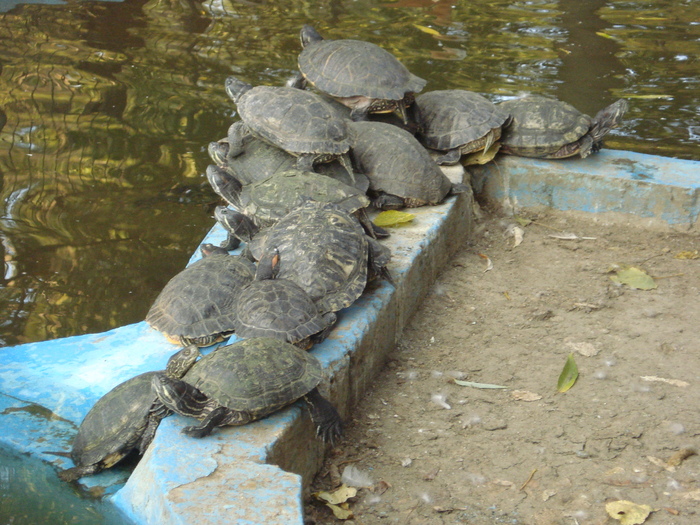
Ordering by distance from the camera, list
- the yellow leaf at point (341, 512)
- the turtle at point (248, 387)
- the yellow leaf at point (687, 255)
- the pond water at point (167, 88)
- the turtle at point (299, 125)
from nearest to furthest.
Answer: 1. the turtle at point (248, 387)
2. the yellow leaf at point (341, 512)
3. the turtle at point (299, 125)
4. the yellow leaf at point (687, 255)
5. the pond water at point (167, 88)

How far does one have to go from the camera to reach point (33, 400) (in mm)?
3637

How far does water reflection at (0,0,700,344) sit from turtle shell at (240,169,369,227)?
1344 millimetres

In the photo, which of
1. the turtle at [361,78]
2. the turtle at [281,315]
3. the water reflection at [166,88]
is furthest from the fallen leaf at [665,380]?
the water reflection at [166,88]

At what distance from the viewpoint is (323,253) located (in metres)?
3.52

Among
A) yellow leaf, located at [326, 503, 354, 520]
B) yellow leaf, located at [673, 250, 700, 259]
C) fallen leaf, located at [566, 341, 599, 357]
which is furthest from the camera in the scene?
yellow leaf, located at [673, 250, 700, 259]

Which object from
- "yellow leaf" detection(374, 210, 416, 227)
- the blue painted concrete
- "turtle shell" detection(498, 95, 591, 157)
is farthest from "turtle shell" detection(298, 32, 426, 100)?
"yellow leaf" detection(374, 210, 416, 227)

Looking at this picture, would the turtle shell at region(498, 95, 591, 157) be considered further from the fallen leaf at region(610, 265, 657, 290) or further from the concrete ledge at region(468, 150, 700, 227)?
the fallen leaf at region(610, 265, 657, 290)

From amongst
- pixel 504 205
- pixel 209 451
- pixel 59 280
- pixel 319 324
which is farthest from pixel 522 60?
pixel 209 451

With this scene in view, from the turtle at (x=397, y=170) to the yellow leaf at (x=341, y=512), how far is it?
7.16ft

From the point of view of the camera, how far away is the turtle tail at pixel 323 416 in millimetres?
2930

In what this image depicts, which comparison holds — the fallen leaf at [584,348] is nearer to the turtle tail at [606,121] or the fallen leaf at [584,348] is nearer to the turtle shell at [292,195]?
the turtle shell at [292,195]

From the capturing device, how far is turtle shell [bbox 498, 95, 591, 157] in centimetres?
518

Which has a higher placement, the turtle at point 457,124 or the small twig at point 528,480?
the turtle at point 457,124

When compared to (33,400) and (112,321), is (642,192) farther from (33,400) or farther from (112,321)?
(33,400)
